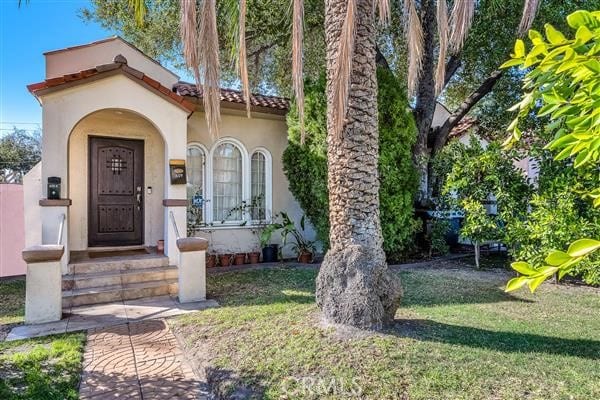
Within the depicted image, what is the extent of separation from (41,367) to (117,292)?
2.96 m

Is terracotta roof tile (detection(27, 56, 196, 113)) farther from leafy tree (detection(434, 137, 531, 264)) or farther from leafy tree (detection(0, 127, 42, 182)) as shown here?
leafy tree (detection(0, 127, 42, 182))

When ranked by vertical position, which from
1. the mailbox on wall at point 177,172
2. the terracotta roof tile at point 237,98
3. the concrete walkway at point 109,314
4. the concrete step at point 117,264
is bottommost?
the concrete walkway at point 109,314

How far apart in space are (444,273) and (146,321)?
24.0 feet

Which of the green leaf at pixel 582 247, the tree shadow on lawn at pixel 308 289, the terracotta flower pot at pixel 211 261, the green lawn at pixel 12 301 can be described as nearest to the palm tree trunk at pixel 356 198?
the tree shadow on lawn at pixel 308 289

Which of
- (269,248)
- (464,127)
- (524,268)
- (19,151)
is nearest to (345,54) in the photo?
(524,268)

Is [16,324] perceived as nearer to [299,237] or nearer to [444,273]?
[299,237]

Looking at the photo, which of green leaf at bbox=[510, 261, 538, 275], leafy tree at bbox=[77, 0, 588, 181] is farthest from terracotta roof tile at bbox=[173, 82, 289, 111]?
green leaf at bbox=[510, 261, 538, 275]

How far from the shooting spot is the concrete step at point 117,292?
717 centimetres

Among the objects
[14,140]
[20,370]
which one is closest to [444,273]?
[20,370]

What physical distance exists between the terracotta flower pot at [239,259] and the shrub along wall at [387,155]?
2601mm

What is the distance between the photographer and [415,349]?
183 inches

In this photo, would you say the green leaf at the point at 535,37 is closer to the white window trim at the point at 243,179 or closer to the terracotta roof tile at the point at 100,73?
the terracotta roof tile at the point at 100,73

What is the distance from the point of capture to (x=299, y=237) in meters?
12.2

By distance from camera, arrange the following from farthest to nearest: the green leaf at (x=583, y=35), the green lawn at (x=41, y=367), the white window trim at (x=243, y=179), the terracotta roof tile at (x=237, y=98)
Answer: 1. the white window trim at (x=243, y=179)
2. the terracotta roof tile at (x=237, y=98)
3. the green lawn at (x=41, y=367)
4. the green leaf at (x=583, y=35)
